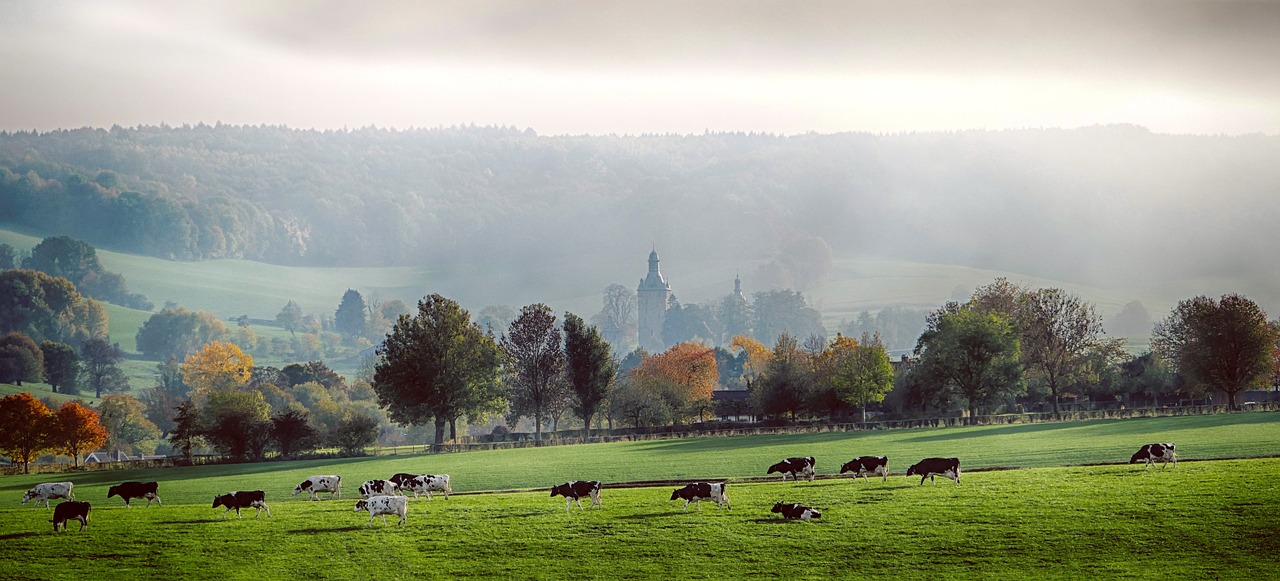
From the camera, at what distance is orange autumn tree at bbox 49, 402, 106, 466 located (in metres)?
100

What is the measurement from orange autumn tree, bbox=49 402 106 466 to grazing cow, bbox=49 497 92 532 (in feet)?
216

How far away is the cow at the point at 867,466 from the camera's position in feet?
155

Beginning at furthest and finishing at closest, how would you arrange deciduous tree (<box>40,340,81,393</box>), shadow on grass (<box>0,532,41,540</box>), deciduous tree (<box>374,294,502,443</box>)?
deciduous tree (<box>40,340,81,393</box>) < deciduous tree (<box>374,294,502,443</box>) < shadow on grass (<box>0,532,41,540</box>)

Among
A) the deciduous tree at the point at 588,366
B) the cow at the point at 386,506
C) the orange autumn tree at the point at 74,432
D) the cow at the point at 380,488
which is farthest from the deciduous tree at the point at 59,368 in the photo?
the cow at the point at 386,506

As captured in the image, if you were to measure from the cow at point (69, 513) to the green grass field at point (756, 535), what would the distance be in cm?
63

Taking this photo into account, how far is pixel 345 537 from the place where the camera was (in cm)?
3784

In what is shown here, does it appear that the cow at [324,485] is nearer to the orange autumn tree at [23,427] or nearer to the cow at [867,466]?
the cow at [867,466]

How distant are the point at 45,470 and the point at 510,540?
67.3 m

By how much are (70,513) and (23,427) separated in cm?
6396

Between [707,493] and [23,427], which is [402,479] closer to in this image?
[707,493]

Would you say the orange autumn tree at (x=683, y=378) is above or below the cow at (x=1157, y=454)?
above

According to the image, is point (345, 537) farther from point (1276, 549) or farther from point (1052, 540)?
point (1276, 549)

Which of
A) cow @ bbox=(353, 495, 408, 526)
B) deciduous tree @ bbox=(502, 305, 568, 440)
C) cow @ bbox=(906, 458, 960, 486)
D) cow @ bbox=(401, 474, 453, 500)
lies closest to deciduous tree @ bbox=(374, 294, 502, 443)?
deciduous tree @ bbox=(502, 305, 568, 440)

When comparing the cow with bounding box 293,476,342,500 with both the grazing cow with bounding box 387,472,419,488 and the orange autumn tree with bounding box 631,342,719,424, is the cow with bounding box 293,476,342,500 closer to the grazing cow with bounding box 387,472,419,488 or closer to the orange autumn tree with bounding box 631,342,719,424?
the grazing cow with bounding box 387,472,419,488
